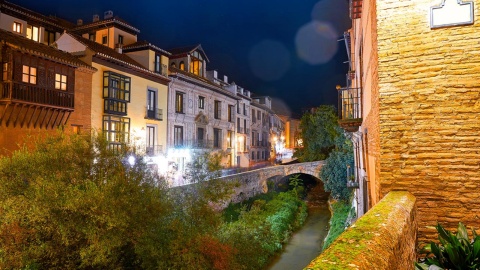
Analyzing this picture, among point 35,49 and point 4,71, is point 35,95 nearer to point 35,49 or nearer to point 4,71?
point 4,71

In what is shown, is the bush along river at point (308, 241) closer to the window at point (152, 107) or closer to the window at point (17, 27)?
the window at point (152, 107)

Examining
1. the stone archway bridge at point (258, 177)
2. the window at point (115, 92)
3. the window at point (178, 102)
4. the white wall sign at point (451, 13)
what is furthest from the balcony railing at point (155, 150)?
the white wall sign at point (451, 13)

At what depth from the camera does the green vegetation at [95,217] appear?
9.88 m

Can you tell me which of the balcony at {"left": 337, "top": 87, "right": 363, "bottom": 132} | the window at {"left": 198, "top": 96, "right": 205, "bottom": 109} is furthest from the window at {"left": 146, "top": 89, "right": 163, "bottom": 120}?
the balcony at {"left": 337, "top": 87, "right": 363, "bottom": 132}

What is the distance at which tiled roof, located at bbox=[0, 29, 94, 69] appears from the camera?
619 inches

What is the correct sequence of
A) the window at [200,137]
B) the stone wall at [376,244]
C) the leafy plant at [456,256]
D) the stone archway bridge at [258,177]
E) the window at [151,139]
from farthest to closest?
the window at [200,137] → the stone archway bridge at [258,177] → the window at [151,139] → the leafy plant at [456,256] → the stone wall at [376,244]

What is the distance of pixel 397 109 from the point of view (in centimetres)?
583

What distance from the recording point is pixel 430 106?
5652 millimetres

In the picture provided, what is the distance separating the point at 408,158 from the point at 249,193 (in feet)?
79.4

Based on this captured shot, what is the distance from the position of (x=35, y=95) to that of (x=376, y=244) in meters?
18.3

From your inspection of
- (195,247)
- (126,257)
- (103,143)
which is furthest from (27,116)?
(195,247)

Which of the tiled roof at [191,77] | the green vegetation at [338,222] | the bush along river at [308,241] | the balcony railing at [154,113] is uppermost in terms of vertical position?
the tiled roof at [191,77]

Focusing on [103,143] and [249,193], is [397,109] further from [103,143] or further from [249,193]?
[249,193]

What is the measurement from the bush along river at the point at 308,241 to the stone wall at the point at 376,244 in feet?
47.7
